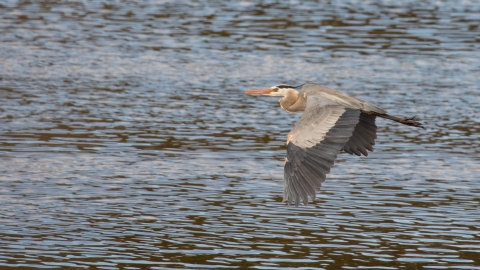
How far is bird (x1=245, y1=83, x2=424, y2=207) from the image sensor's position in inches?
285

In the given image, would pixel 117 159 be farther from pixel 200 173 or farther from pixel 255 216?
pixel 255 216

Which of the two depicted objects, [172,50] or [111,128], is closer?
[111,128]

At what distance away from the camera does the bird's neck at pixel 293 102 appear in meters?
8.67

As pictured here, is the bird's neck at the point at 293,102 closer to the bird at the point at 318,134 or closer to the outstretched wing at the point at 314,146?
the bird at the point at 318,134

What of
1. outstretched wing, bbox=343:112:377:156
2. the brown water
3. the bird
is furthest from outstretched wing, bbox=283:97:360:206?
the brown water

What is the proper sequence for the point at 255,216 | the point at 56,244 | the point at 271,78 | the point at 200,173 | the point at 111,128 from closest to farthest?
the point at 56,244 → the point at 255,216 → the point at 200,173 → the point at 111,128 → the point at 271,78

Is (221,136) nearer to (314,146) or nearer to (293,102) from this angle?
(293,102)

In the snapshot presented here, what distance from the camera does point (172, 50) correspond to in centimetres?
1569

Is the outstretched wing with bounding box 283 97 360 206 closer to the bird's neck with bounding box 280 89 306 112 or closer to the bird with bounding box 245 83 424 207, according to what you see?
the bird with bounding box 245 83 424 207

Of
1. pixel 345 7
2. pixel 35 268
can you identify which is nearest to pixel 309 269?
pixel 35 268

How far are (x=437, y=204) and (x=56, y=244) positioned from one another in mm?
3338

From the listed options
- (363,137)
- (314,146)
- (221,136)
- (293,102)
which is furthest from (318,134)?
(221,136)

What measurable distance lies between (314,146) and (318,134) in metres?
0.13

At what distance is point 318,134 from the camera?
7535 mm
